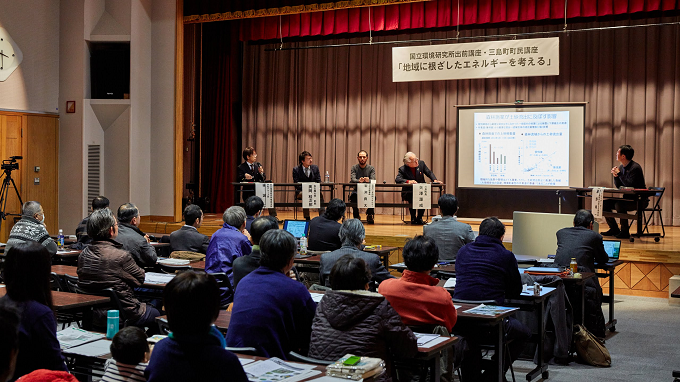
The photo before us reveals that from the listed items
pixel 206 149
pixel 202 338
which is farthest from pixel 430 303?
pixel 206 149

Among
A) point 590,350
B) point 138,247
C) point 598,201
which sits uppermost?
point 598,201

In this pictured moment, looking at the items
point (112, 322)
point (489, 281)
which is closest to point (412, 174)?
point (489, 281)

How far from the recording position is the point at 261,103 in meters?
13.7

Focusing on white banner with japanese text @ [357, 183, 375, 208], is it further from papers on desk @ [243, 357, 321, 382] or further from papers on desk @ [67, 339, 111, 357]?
papers on desk @ [243, 357, 321, 382]

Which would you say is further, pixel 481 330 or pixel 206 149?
pixel 206 149

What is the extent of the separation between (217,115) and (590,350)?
31.3 feet

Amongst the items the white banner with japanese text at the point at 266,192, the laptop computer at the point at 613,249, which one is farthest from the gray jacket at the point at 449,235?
the white banner with japanese text at the point at 266,192

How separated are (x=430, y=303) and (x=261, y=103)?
35.4 ft

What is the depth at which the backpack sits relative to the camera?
196 inches

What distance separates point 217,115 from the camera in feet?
43.1

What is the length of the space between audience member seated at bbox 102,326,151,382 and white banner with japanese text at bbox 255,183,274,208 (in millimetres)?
7745

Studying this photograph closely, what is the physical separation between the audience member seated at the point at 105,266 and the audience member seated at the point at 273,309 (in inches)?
64.4

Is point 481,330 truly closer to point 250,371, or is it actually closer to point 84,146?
point 250,371

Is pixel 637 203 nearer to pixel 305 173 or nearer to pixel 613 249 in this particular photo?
pixel 613 249
